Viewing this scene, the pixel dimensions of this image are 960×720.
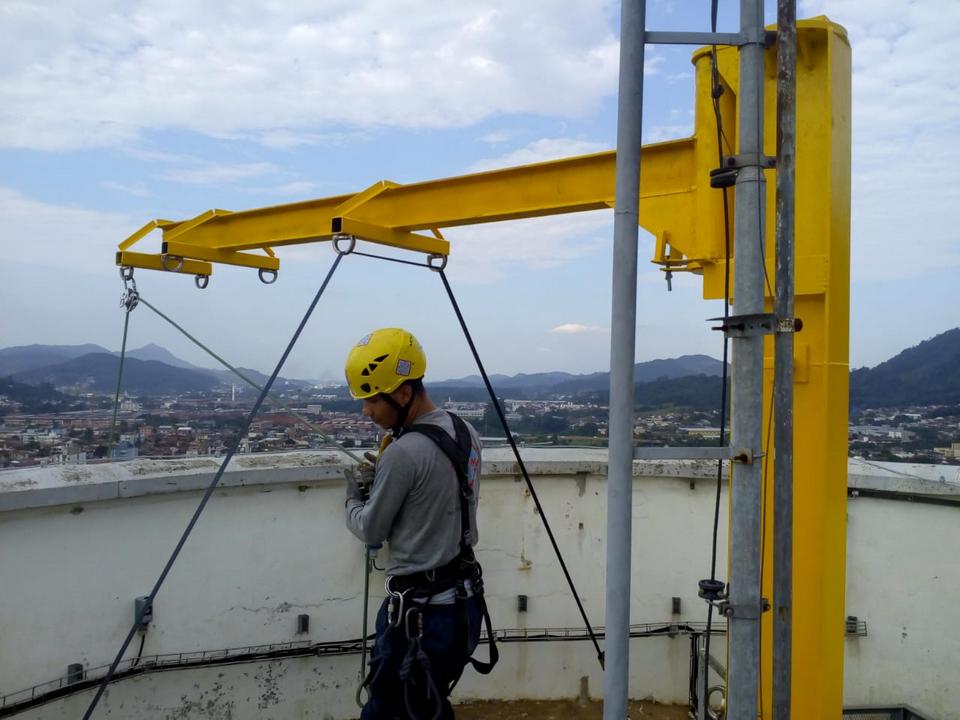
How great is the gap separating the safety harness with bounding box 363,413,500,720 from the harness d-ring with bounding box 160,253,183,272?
10.1 feet

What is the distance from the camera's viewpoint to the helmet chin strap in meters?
3.44

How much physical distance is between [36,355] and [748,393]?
325 inches

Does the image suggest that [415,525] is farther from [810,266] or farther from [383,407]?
[810,266]

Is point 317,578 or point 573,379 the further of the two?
point 573,379

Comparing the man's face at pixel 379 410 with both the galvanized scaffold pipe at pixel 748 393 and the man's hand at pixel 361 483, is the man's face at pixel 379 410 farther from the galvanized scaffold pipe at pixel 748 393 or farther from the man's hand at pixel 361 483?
the galvanized scaffold pipe at pixel 748 393

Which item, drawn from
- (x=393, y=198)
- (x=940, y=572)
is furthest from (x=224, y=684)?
(x=940, y=572)

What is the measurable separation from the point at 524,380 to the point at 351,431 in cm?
508

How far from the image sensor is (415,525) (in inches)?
129

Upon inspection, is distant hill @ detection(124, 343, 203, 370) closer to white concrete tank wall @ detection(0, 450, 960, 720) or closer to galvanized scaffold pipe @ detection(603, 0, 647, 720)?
white concrete tank wall @ detection(0, 450, 960, 720)

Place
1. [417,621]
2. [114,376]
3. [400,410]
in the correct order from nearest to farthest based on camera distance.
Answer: [417,621] < [400,410] < [114,376]

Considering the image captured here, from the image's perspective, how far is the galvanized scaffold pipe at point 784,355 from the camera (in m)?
2.40

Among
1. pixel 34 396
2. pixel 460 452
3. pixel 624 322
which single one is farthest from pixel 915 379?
pixel 34 396

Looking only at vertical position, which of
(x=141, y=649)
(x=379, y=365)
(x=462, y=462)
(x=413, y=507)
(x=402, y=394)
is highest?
(x=379, y=365)

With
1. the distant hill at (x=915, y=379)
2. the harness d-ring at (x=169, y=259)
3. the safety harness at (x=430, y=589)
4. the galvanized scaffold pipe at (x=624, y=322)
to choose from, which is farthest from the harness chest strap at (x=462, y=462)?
the distant hill at (x=915, y=379)
